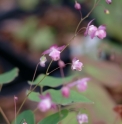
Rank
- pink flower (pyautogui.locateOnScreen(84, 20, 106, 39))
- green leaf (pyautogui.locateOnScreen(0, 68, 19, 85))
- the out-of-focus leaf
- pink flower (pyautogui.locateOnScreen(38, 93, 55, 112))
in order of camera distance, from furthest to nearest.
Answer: the out-of-focus leaf, green leaf (pyautogui.locateOnScreen(0, 68, 19, 85)), pink flower (pyautogui.locateOnScreen(84, 20, 106, 39)), pink flower (pyautogui.locateOnScreen(38, 93, 55, 112))

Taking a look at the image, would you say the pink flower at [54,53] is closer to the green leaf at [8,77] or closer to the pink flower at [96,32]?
the pink flower at [96,32]

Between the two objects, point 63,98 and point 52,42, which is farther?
point 52,42

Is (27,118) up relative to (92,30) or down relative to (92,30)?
down

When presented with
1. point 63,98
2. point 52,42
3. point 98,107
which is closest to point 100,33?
point 63,98

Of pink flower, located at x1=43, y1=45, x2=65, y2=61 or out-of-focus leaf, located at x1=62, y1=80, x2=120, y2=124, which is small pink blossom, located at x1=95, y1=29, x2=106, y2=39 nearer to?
pink flower, located at x1=43, y1=45, x2=65, y2=61

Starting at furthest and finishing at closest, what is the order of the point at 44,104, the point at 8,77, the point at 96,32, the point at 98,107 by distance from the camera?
the point at 98,107 → the point at 8,77 → the point at 96,32 → the point at 44,104

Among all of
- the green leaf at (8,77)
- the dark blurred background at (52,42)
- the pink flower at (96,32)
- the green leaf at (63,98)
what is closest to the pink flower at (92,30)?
the pink flower at (96,32)

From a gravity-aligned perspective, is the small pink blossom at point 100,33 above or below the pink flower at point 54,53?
above

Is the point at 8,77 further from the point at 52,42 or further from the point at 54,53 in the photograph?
the point at 52,42

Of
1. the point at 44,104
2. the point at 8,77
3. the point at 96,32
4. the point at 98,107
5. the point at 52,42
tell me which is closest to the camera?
the point at 44,104

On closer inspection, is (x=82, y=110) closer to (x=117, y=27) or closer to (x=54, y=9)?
(x=117, y=27)

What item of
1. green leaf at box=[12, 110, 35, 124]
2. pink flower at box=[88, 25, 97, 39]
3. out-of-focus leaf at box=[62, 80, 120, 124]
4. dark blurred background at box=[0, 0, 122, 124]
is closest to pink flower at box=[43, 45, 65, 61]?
pink flower at box=[88, 25, 97, 39]
